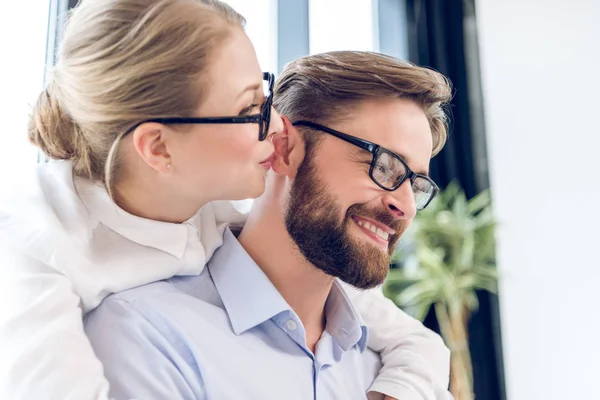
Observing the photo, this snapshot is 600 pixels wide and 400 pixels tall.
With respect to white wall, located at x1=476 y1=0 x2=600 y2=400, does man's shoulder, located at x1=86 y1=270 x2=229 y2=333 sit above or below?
above

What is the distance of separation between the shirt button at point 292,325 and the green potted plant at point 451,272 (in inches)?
83.3

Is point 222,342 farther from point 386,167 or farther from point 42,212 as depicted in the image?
point 386,167

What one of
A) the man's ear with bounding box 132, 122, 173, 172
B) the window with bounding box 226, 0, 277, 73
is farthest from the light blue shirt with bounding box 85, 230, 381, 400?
the window with bounding box 226, 0, 277, 73

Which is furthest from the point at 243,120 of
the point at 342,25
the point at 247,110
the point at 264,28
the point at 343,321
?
the point at 342,25

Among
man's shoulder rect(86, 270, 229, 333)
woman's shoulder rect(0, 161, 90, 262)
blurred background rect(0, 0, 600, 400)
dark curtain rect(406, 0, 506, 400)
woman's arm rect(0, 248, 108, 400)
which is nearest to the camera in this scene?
woman's arm rect(0, 248, 108, 400)

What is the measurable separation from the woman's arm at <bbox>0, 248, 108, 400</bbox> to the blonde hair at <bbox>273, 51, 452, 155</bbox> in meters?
0.64

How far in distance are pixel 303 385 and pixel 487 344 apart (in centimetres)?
267

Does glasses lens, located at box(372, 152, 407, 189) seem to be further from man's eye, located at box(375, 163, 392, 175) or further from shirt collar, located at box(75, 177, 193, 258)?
shirt collar, located at box(75, 177, 193, 258)

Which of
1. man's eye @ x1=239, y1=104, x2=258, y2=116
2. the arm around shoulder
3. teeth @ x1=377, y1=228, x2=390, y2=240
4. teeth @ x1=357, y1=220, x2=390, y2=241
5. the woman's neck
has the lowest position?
the arm around shoulder

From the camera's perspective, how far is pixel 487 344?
11.7ft

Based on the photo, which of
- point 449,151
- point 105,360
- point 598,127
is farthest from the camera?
point 449,151

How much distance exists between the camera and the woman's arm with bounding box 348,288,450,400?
128cm

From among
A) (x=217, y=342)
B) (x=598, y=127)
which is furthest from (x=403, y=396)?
(x=598, y=127)

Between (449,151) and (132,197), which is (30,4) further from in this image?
(449,151)
